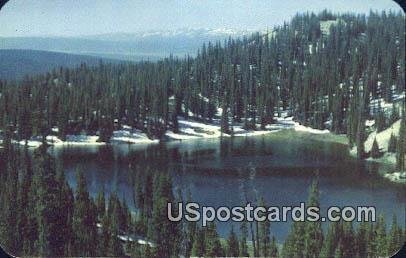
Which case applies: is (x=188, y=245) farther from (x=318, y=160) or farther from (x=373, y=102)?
(x=373, y=102)

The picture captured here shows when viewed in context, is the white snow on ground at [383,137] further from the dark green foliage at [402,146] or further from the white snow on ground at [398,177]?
the dark green foliage at [402,146]

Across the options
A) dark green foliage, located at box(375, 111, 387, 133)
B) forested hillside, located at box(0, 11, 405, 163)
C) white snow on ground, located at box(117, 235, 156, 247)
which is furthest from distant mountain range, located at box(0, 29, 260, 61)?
dark green foliage, located at box(375, 111, 387, 133)

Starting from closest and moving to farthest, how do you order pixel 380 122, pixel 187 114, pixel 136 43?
pixel 136 43
pixel 187 114
pixel 380 122

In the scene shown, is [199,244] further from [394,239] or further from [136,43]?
[136,43]

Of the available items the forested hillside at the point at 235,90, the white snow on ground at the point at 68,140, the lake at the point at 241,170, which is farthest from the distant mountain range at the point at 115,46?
the lake at the point at 241,170

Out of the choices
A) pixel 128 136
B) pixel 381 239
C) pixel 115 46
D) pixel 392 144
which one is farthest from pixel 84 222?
pixel 392 144

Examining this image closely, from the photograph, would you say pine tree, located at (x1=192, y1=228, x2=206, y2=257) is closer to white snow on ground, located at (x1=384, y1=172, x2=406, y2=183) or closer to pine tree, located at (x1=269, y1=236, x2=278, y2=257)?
pine tree, located at (x1=269, y1=236, x2=278, y2=257)
